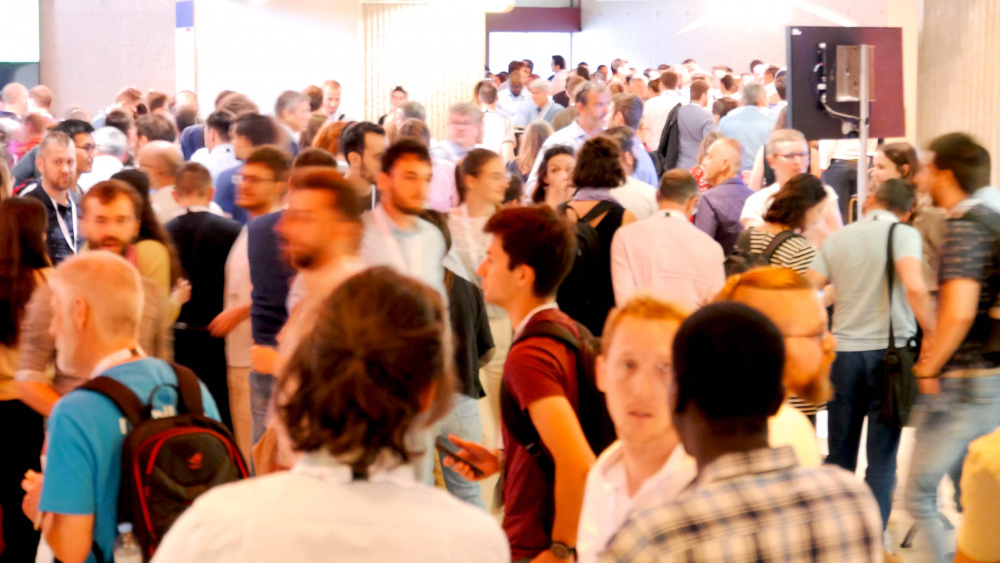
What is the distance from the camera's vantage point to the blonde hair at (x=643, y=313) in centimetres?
198

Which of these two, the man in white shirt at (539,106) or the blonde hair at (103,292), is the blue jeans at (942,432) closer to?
the blonde hair at (103,292)

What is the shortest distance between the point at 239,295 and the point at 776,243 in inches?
85.1

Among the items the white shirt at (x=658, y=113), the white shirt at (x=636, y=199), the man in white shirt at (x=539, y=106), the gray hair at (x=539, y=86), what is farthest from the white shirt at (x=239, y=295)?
the gray hair at (x=539, y=86)

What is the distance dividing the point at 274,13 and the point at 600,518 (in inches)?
370

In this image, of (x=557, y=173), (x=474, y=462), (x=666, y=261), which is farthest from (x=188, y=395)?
(x=557, y=173)

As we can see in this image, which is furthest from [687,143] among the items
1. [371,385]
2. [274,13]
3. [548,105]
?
[371,385]

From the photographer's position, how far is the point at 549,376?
231cm

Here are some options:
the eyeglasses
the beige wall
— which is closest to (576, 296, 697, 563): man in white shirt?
the eyeglasses

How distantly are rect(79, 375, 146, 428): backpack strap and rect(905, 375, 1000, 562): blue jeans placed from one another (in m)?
2.80

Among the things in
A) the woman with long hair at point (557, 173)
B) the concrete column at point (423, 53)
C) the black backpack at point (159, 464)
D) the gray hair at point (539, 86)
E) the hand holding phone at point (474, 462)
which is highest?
the concrete column at point (423, 53)

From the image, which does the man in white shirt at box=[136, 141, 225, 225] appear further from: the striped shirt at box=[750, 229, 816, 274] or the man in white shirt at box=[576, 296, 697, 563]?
the man in white shirt at box=[576, 296, 697, 563]

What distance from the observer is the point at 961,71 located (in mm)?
7453

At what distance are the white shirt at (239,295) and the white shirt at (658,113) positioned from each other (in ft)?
19.3

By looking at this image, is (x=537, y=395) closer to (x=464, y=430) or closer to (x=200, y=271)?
(x=464, y=430)
